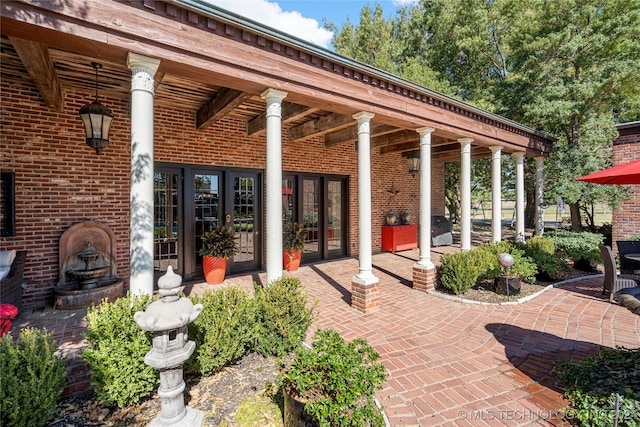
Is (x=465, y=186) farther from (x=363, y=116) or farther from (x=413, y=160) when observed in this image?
(x=363, y=116)

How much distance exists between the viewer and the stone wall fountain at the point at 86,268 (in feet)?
13.6

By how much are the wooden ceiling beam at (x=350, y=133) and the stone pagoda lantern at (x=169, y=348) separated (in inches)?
218

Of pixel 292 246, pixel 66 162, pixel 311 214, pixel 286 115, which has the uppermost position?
pixel 286 115

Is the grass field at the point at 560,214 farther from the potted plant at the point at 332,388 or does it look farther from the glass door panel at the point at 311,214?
the potted plant at the point at 332,388

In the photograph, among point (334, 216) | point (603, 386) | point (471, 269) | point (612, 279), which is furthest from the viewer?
point (334, 216)

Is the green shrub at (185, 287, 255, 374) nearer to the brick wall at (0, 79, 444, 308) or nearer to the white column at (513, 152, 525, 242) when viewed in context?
the brick wall at (0, 79, 444, 308)

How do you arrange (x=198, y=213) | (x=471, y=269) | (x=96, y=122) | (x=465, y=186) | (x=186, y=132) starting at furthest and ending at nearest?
(x=465, y=186) < (x=198, y=213) < (x=186, y=132) < (x=471, y=269) < (x=96, y=122)

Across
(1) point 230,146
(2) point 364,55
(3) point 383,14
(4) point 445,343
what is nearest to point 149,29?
(1) point 230,146

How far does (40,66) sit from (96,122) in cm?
109

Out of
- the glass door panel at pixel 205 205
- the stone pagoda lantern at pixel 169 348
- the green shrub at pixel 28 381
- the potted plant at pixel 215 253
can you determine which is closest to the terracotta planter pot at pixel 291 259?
the potted plant at pixel 215 253

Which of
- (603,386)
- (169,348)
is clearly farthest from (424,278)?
(169,348)

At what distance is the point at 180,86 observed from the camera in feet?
15.0

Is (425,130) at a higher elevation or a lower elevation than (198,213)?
higher

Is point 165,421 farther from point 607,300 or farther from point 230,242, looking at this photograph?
point 607,300
